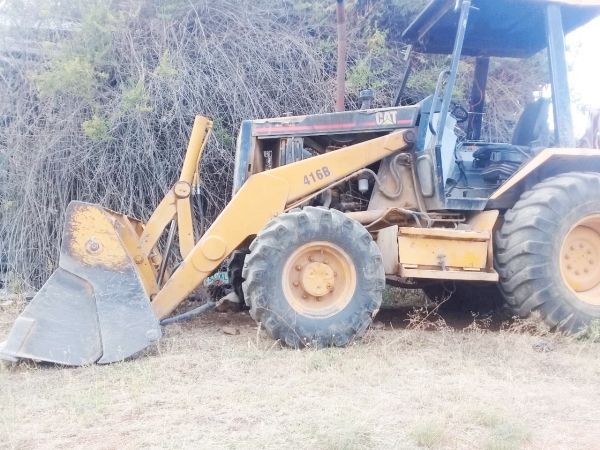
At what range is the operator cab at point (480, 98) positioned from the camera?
18.2 feet

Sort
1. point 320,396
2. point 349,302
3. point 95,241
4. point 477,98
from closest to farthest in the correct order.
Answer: point 320,396 → point 95,241 → point 349,302 → point 477,98

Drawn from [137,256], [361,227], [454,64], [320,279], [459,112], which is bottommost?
[320,279]

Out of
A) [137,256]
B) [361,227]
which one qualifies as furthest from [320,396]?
A: [137,256]

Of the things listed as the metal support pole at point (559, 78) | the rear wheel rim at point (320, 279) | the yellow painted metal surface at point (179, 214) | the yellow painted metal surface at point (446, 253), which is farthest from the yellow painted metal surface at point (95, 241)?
the metal support pole at point (559, 78)

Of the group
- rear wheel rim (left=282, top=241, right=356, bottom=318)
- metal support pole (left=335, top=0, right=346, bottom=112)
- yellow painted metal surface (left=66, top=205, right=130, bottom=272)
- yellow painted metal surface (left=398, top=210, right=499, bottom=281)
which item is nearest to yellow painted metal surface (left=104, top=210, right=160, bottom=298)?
yellow painted metal surface (left=66, top=205, right=130, bottom=272)

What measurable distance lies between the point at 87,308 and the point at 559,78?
14.8ft

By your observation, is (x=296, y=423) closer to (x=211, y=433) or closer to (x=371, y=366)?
(x=211, y=433)

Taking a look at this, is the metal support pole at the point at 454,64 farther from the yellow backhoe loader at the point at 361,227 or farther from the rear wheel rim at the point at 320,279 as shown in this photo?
the rear wheel rim at the point at 320,279

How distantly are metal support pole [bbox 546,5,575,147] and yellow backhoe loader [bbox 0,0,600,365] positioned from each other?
0.01 metres

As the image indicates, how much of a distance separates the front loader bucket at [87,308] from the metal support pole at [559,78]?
397cm

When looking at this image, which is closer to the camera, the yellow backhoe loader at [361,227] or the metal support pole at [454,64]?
the yellow backhoe loader at [361,227]

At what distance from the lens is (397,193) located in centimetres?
576

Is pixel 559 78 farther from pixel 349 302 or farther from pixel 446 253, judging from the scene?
pixel 349 302

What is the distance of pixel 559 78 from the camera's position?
222 inches
